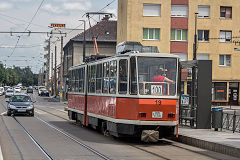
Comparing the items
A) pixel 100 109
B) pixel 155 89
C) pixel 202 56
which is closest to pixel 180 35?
pixel 202 56

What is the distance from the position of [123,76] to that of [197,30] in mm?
38195

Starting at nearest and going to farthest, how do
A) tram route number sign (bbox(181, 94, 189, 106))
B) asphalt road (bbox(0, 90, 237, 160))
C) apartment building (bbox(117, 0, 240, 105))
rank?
1. asphalt road (bbox(0, 90, 237, 160))
2. tram route number sign (bbox(181, 94, 189, 106))
3. apartment building (bbox(117, 0, 240, 105))

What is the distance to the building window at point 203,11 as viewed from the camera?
52.1m

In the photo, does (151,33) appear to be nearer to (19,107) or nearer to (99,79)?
(19,107)

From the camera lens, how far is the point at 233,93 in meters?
53.2

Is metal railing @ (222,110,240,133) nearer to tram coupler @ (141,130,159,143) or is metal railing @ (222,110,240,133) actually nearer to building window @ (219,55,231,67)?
tram coupler @ (141,130,159,143)

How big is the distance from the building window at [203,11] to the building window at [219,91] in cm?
754

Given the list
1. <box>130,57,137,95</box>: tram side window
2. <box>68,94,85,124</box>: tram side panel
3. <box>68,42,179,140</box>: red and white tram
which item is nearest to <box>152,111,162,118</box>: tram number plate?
<box>68,42,179,140</box>: red and white tram

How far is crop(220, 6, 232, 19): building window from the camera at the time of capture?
173ft

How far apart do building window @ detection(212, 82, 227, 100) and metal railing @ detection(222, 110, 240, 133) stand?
33937 millimetres

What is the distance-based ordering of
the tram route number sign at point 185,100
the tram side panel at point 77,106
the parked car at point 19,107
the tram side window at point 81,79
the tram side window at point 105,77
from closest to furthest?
the tram side window at point 105,77 → the tram route number sign at point 185,100 → the tram side panel at point 77,106 → the tram side window at point 81,79 → the parked car at point 19,107

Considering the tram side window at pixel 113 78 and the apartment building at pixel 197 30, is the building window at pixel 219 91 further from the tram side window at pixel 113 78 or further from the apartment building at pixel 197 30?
the tram side window at pixel 113 78

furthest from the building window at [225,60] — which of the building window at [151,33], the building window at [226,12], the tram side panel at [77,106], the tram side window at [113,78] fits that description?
the tram side window at [113,78]

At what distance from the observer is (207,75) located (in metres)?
18.9
